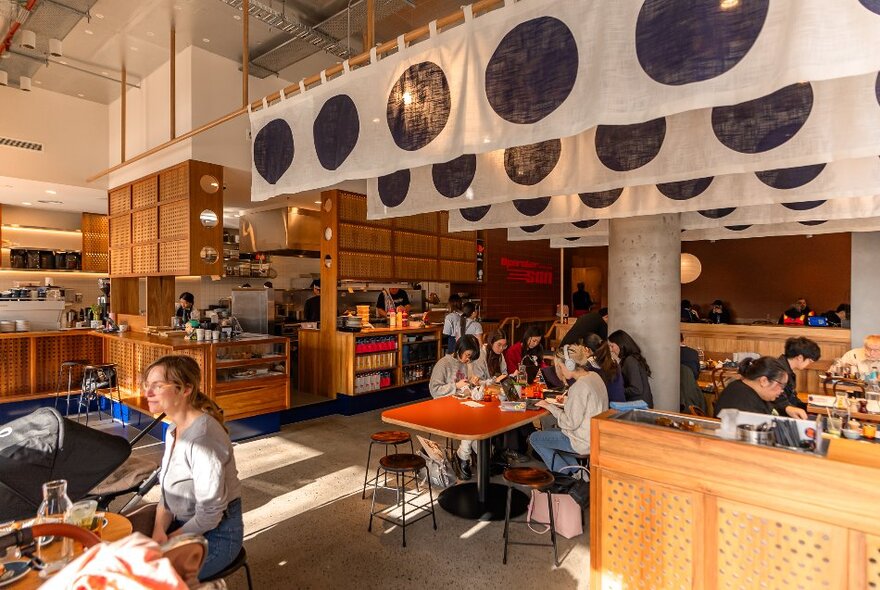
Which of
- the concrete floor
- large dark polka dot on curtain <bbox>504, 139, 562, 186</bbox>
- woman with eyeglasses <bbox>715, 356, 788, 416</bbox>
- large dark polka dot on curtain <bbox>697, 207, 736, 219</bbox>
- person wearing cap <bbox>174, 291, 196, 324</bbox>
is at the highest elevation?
large dark polka dot on curtain <bbox>504, 139, 562, 186</bbox>

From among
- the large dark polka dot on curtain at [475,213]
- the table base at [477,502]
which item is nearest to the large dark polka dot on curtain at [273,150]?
the large dark polka dot on curtain at [475,213]

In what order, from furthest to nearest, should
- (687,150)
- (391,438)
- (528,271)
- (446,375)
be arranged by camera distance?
(528,271), (446,375), (391,438), (687,150)

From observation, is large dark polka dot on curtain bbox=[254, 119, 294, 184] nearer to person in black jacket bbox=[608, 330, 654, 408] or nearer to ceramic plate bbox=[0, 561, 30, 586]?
ceramic plate bbox=[0, 561, 30, 586]

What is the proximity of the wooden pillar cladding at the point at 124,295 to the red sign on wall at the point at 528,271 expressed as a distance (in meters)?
7.70

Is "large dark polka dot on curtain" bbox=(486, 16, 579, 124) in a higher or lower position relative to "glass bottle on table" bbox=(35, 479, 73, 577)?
higher

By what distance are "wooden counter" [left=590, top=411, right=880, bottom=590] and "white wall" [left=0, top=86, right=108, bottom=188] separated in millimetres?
8721

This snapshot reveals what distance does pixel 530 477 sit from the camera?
3.41 meters

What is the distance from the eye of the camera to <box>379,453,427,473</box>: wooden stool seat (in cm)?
376

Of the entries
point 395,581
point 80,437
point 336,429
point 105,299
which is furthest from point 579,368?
point 105,299

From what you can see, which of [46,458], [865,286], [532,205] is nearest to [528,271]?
[865,286]

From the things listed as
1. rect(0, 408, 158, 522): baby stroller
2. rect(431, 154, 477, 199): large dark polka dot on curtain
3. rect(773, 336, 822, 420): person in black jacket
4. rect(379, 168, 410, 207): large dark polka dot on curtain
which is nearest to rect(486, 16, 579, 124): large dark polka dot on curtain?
rect(431, 154, 477, 199): large dark polka dot on curtain

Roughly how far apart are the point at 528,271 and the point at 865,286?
6.86 m

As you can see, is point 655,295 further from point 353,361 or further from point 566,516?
point 353,361

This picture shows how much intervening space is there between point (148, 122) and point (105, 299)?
3.73 m
